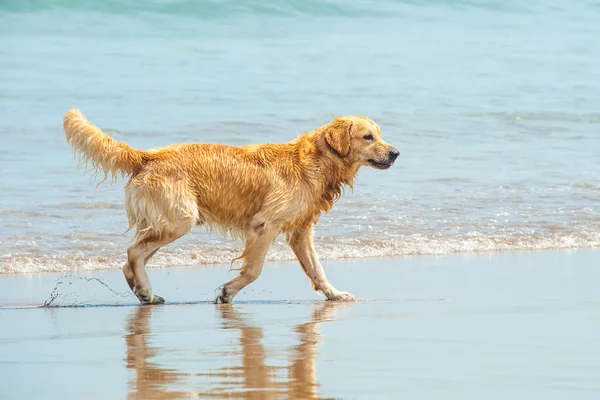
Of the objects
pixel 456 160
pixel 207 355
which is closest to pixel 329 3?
pixel 456 160

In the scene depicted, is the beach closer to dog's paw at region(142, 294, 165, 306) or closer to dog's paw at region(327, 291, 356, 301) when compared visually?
dog's paw at region(142, 294, 165, 306)

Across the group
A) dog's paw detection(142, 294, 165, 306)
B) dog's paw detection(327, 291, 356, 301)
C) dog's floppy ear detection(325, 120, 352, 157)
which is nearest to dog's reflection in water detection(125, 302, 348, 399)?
dog's paw detection(142, 294, 165, 306)

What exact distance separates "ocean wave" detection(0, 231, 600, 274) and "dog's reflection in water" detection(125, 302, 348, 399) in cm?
340

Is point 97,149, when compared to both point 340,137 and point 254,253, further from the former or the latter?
point 340,137

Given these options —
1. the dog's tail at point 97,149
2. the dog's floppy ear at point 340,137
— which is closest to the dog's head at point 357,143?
the dog's floppy ear at point 340,137

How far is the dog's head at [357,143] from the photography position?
8.26 meters

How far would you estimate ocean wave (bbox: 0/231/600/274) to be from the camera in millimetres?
9633

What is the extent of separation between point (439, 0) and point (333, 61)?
7834 mm

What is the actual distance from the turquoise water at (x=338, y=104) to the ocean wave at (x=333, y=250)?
3 centimetres

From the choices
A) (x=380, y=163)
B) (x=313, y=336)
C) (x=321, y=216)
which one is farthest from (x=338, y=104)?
(x=313, y=336)

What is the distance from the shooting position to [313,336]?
20.3ft

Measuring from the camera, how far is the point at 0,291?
8.38 metres

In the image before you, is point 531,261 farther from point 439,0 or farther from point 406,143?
point 439,0

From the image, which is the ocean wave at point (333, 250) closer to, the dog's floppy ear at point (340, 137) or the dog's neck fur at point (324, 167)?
the dog's neck fur at point (324, 167)
